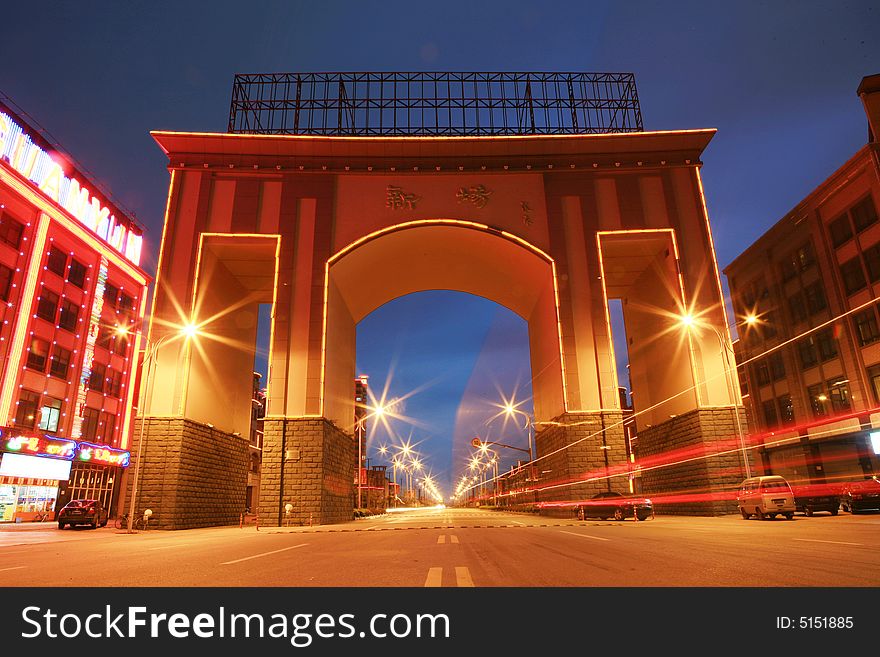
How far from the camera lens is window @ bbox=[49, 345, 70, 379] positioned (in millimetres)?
39875

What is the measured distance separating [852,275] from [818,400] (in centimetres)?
943

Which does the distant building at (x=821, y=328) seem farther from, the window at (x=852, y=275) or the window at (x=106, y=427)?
the window at (x=106, y=427)

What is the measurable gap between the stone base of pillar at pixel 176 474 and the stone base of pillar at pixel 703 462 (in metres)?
24.9

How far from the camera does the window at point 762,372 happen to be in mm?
47978

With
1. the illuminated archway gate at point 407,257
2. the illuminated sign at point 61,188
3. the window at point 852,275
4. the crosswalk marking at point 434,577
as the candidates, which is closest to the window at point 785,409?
the window at point 852,275

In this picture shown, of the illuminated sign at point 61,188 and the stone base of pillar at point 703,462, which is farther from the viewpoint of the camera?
the illuminated sign at point 61,188

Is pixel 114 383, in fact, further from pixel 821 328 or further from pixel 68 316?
pixel 821 328

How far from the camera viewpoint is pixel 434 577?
21.3 feet

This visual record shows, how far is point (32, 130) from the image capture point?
3797cm

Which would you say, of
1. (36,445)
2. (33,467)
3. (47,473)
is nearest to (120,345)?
(47,473)

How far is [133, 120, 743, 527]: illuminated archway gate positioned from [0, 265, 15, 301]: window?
1440 cm
